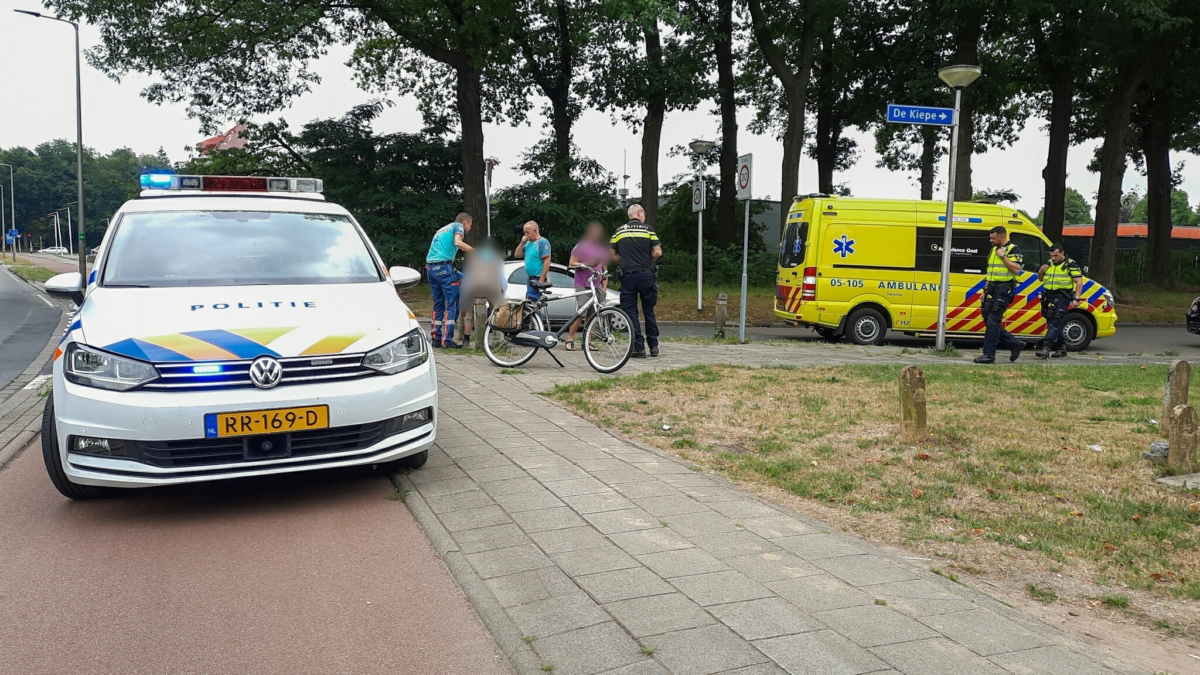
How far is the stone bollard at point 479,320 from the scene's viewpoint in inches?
471

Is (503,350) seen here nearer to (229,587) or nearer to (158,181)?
(158,181)

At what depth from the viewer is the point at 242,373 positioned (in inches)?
180

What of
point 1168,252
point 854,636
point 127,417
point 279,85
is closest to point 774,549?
point 854,636

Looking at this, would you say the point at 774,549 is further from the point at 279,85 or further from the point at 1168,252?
the point at 1168,252

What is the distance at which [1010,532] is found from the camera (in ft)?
14.7

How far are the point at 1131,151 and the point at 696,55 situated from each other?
19830 millimetres

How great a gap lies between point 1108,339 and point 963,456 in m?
14.5

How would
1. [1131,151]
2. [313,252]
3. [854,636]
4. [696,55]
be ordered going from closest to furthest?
[854,636]
[313,252]
[696,55]
[1131,151]

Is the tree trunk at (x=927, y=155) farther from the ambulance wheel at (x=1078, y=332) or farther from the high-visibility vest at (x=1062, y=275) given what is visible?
the high-visibility vest at (x=1062, y=275)

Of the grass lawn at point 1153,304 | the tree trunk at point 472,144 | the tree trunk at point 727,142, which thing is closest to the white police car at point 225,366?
the tree trunk at point 472,144

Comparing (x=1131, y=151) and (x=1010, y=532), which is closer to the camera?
(x=1010, y=532)

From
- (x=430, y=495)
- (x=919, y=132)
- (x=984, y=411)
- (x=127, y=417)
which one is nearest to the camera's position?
(x=127, y=417)

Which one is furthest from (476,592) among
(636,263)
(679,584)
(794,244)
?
(794,244)

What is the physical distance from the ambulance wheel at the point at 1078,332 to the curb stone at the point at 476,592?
45.3 feet
